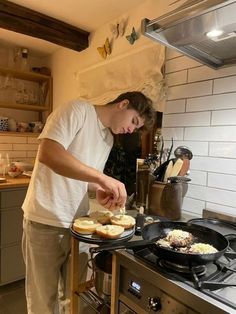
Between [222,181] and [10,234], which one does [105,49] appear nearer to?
[222,181]

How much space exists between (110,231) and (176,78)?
2.98 ft

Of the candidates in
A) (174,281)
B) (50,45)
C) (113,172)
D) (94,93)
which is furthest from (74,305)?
(50,45)

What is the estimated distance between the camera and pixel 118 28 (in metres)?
1.76

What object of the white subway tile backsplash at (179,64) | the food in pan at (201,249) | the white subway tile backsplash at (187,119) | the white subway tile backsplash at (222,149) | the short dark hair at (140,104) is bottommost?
the food in pan at (201,249)

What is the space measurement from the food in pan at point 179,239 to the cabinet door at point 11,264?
1535mm

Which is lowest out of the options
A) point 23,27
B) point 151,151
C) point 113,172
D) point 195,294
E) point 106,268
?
point 106,268

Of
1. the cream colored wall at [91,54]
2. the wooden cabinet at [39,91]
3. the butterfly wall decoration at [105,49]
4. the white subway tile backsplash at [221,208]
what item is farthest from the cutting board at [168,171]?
the wooden cabinet at [39,91]

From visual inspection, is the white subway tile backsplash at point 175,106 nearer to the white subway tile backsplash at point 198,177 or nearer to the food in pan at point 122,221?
the white subway tile backsplash at point 198,177

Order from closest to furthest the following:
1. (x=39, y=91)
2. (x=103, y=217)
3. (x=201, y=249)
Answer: (x=201, y=249) < (x=103, y=217) < (x=39, y=91)

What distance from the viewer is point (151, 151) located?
1.64 m

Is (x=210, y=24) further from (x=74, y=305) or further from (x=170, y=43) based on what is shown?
(x=74, y=305)

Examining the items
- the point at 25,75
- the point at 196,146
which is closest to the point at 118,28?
the point at 196,146

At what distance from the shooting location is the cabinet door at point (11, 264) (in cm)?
196

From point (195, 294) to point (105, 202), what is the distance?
60cm
